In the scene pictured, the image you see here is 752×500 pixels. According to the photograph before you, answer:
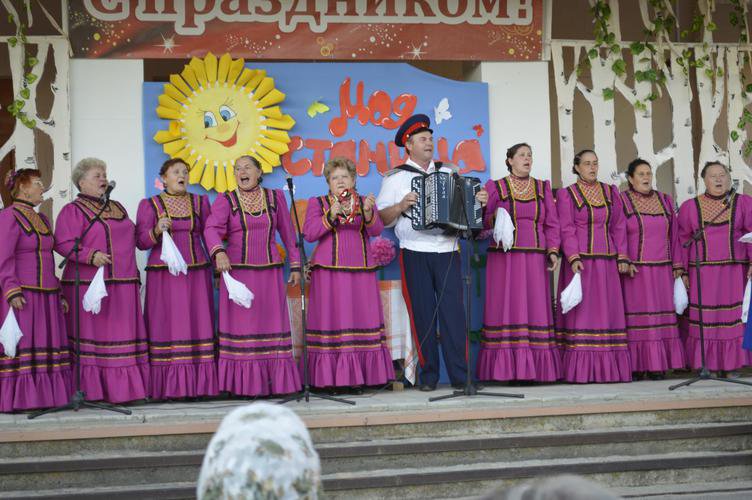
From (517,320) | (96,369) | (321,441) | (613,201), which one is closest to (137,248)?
(96,369)

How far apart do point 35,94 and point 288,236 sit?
199 centimetres

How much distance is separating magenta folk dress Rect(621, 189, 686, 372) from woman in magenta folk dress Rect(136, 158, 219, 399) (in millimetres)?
2936

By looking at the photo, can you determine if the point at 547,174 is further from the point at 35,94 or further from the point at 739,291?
the point at 35,94

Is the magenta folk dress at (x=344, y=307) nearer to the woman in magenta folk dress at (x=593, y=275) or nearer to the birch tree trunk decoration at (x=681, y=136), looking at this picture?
the woman in magenta folk dress at (x=593, y=275)

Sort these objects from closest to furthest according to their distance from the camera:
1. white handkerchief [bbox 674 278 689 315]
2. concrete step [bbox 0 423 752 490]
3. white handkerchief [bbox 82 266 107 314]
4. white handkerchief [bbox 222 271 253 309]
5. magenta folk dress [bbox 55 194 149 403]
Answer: concrete step [bbox 0 423 752 490] < white handkerchief [bbox 82 266 107 314] < white handkerchief [bbox 222 271 253 309] < magenta folk dress [bbox 55 194 149 403] < white handkerchief [bbox 674 278 689 315]

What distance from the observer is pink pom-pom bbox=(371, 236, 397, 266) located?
686cm

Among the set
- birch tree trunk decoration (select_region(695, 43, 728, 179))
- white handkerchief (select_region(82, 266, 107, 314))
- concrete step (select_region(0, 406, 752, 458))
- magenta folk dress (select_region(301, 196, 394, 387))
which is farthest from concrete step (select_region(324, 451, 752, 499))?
birch tree trunk decoration (select_region(695, 43, 728, 179))

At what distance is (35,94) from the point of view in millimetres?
6742

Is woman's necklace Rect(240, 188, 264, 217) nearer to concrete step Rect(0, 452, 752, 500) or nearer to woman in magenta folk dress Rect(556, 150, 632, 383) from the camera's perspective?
concrete step Rect(0, 452, 752, 500)

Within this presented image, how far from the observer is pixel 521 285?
6.75 meters

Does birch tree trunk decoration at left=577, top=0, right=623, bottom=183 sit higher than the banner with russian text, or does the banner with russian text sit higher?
the banner with russian text

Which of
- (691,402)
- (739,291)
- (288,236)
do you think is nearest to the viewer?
(691,402)

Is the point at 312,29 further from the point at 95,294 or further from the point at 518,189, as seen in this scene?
the point at 95,294

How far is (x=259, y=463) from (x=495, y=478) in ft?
11.9
